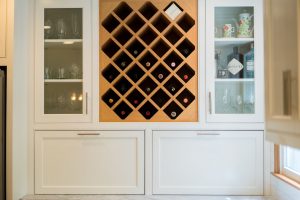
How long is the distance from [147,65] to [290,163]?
1.16 m

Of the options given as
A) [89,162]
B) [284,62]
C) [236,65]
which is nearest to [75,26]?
[89,162]

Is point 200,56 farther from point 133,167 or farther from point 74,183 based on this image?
point 74,183

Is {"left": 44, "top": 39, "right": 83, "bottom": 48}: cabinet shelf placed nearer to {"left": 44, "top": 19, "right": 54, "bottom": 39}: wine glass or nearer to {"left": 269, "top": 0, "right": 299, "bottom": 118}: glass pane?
{"left": 44, "top": 19, "right": 54, "bottom": 39}: wine glass

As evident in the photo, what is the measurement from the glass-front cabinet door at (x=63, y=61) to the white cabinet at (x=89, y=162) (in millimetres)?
158

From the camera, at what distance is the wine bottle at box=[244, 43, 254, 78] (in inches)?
91.7

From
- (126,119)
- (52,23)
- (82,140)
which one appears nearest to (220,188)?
(126,119)

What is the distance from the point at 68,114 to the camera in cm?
236

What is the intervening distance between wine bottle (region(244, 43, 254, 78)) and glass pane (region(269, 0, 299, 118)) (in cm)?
106

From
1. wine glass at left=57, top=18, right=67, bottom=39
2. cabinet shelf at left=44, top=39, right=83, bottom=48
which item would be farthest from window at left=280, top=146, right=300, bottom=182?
wine glass at left=57, top=18, right=67, bottom=39

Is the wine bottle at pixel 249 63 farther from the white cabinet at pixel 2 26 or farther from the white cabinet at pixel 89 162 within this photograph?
the white cabinet at pixel 2 26

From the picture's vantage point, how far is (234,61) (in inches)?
93.7

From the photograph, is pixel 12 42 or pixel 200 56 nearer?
pixel 12 42

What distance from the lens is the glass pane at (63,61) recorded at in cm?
240

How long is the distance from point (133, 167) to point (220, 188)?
631 mm
